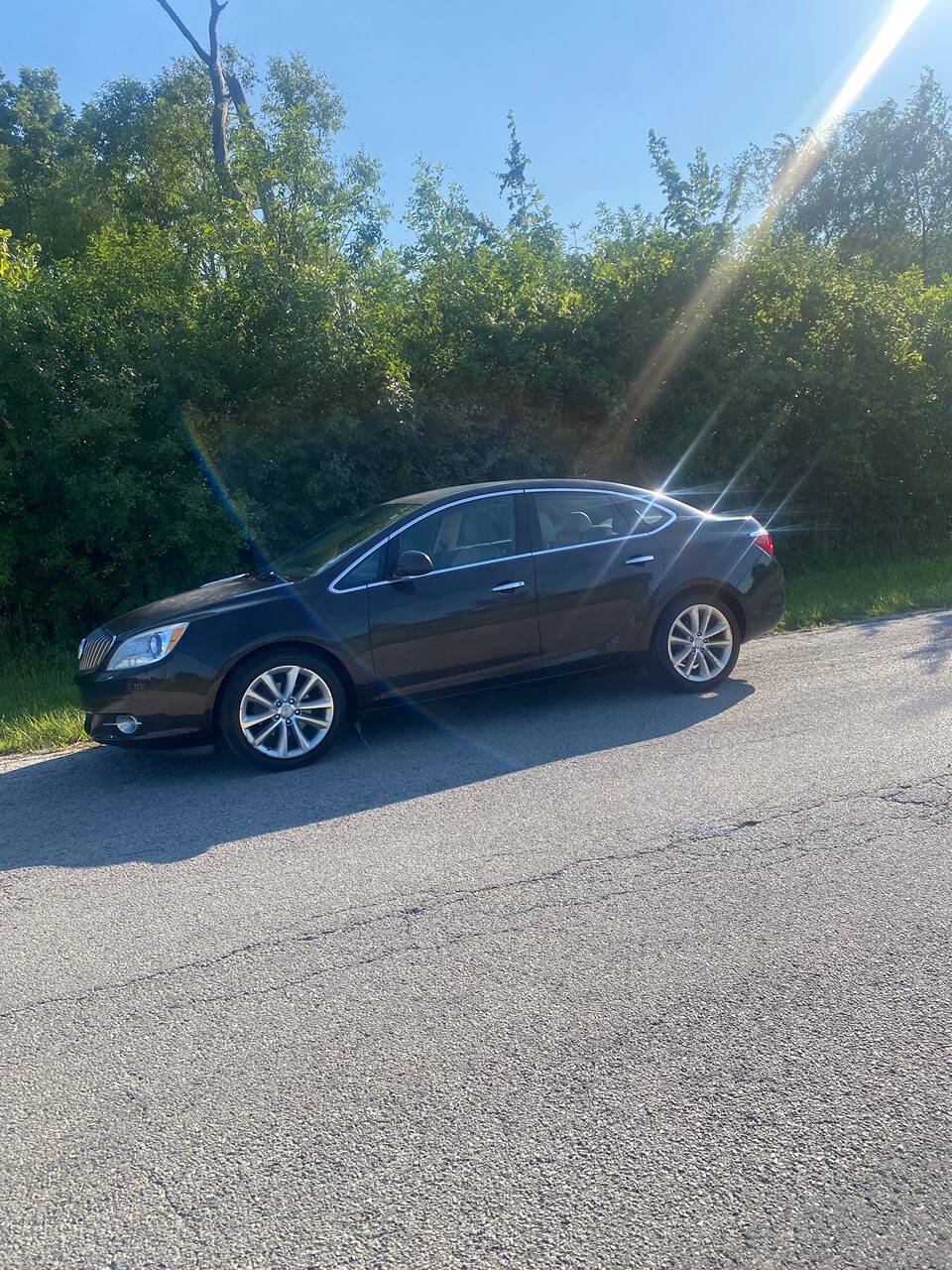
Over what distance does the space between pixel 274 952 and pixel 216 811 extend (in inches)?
77.1

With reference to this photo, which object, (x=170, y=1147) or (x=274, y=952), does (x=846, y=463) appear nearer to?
(x=274, y=952)

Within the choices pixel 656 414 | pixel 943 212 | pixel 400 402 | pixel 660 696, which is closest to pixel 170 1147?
pixel 660 696

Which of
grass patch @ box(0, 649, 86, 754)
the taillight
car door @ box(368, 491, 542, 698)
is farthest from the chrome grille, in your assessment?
the taillight

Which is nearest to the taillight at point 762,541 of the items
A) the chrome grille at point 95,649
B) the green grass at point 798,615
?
the green grass at point 798,615

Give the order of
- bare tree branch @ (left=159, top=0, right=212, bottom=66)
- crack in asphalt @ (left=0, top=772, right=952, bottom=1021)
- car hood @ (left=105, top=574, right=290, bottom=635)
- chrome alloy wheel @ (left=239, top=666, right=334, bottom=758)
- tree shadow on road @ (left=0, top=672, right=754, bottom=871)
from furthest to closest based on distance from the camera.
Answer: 1. bare tree branch @ (left=159, top=0, right=212, bottom=66)
2. car hood @ (left=105, top=574, right=290, bottom=635)
3. chrome alloy wheel @ (left=239, top=666, right=334, bottom=758)
4. tree shadow on road @ (left=0, top=672, right=754, bottom=871)
5. crack in asphalt @ (left=0, top=772, right=952, bottom=1021)

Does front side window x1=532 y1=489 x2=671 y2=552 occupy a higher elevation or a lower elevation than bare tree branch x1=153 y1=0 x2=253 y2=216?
lower

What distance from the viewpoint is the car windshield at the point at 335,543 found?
7410 millimetres

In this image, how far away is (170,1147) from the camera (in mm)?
3008

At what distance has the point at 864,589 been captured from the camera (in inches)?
489

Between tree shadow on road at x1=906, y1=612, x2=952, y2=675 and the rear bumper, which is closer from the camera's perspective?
the rear bumper

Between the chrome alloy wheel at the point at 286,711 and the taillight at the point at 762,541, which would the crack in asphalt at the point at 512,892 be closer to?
the chrome alloy wheel at the point at 286,711

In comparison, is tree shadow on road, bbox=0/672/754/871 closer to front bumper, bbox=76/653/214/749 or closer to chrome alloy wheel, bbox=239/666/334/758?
chrome alloy wheel, bbox=239/666/334/758

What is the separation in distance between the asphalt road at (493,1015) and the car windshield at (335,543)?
5.46 ft

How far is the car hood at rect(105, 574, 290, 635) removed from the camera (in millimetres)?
6828
